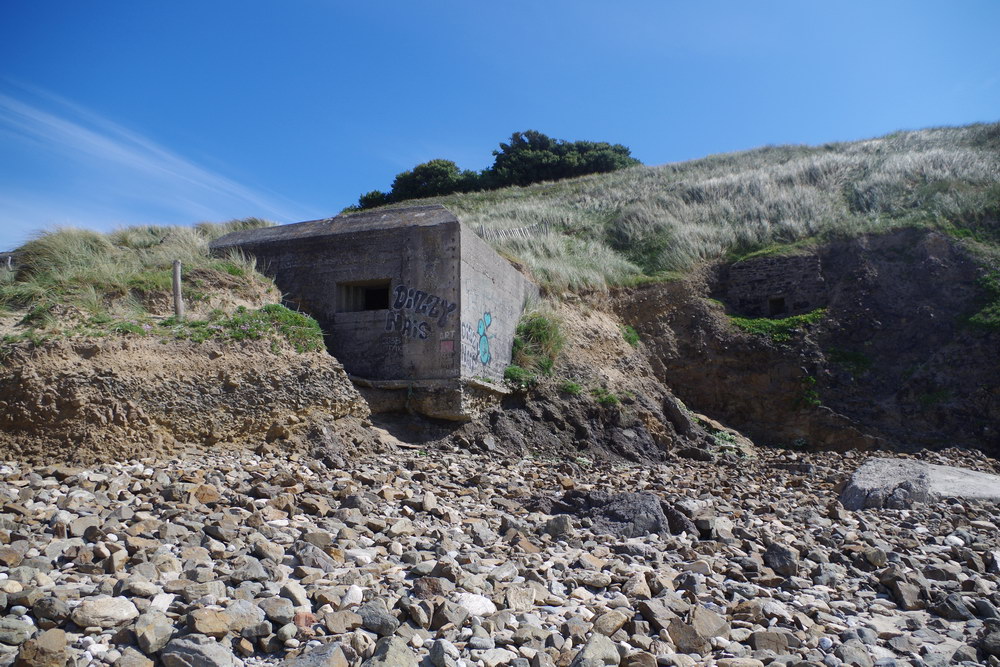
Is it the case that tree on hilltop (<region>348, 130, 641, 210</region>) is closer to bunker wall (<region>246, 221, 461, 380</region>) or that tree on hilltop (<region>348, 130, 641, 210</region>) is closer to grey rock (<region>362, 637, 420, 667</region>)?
bunker wall (<region>246, 221, 461, 380</region>)

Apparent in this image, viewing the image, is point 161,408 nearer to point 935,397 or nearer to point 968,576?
point 968,576

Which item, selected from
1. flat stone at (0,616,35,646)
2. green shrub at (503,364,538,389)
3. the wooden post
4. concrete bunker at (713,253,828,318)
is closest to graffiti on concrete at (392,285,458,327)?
green shrub at (503,364,538,389)

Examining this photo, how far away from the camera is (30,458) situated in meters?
6.48

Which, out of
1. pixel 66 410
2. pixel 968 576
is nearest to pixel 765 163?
pixel 968 576

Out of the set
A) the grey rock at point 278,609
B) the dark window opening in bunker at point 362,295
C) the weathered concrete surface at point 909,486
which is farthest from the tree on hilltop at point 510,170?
the grey rock at point 278,609

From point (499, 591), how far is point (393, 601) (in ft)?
2.38

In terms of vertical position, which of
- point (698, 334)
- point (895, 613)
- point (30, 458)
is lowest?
point (895, 613)

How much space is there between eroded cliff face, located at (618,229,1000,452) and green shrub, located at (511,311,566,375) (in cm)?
331

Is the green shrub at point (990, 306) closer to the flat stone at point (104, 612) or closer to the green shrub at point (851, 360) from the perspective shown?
the green shrub at point (851, 360)

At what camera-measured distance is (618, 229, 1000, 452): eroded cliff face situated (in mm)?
13195

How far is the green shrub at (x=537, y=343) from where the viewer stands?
477 inches

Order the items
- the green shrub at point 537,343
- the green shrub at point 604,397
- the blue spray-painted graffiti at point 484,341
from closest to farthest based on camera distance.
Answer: the blue spray-painted graffiti at point 484,341 < the green shrub at point 604,397 < the green shrub at point 537,343

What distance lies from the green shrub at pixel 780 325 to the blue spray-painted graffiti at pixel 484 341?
23.0ft

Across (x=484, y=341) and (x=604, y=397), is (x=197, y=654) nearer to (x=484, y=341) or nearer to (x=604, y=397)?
(x=484, y=341)
